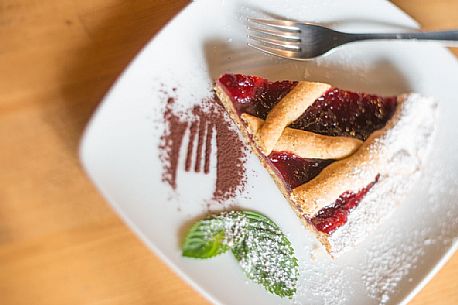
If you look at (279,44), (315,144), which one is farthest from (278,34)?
(315,144)

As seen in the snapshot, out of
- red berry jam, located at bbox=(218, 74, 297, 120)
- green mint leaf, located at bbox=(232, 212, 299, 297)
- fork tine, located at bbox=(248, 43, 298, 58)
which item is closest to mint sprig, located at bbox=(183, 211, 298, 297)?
green mint leaf, located at bbox=(232, 212, 299, 297)

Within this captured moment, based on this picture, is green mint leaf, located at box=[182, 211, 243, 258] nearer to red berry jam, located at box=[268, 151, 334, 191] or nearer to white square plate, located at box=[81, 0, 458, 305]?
white square plate, located at box=[81, 0, 458, 305]

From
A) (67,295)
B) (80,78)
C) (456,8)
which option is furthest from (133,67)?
(456,8)

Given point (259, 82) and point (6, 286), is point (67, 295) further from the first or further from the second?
point (259, 82)

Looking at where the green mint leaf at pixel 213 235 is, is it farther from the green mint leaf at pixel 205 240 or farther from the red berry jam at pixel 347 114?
the red berry jam at pixel 347 114

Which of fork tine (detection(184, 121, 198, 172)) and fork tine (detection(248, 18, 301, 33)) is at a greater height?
fork tine (detection(248, 18, 301, 33))

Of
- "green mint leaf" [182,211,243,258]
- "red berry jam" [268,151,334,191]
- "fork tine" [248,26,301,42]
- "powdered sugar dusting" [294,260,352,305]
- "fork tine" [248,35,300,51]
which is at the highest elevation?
"fork tine" [248,26,301,42]
